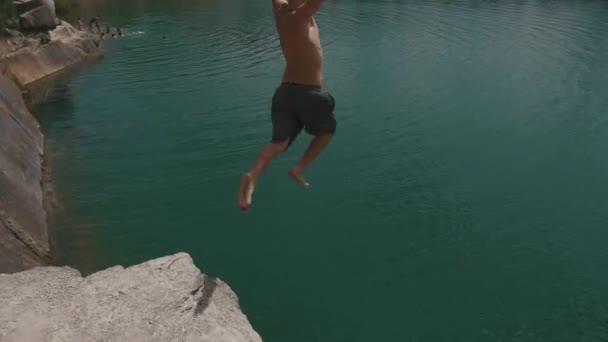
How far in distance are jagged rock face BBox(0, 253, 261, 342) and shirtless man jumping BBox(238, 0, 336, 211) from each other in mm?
1639

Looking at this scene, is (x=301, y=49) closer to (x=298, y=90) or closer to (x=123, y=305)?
(x=298, y=90)

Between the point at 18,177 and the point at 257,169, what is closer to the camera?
the point at 257,169

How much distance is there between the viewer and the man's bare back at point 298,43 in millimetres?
6223

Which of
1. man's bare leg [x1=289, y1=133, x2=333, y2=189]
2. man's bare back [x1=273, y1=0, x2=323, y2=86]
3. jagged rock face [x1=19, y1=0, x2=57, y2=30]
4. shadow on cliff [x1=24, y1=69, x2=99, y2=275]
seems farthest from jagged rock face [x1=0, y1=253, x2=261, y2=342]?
jagged rock face [x1=19, y1=0, x2=57, y2=30]

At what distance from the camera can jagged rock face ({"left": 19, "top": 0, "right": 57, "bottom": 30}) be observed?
3188 cm

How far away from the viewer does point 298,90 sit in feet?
21.7

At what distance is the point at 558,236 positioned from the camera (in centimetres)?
1441

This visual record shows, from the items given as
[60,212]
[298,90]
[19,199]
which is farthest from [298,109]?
[60,212]

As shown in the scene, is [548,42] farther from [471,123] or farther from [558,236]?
[558,236]

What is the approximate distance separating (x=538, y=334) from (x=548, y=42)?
29523 millimetres

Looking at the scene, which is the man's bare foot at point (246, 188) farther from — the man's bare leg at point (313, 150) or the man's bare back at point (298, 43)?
the man's bare back at point (298, 43)

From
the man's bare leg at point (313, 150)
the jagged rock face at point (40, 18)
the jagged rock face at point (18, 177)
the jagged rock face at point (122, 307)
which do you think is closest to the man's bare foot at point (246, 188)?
the man's bare leg at point (313, 150)

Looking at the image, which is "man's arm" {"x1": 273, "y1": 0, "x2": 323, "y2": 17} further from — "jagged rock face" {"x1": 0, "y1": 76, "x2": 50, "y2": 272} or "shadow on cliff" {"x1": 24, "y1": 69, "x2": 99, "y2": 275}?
"shadow on cliff" {"x1": 24, "y1": 69, "x2": 99, "y2": 275}

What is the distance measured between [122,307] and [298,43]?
395cm
